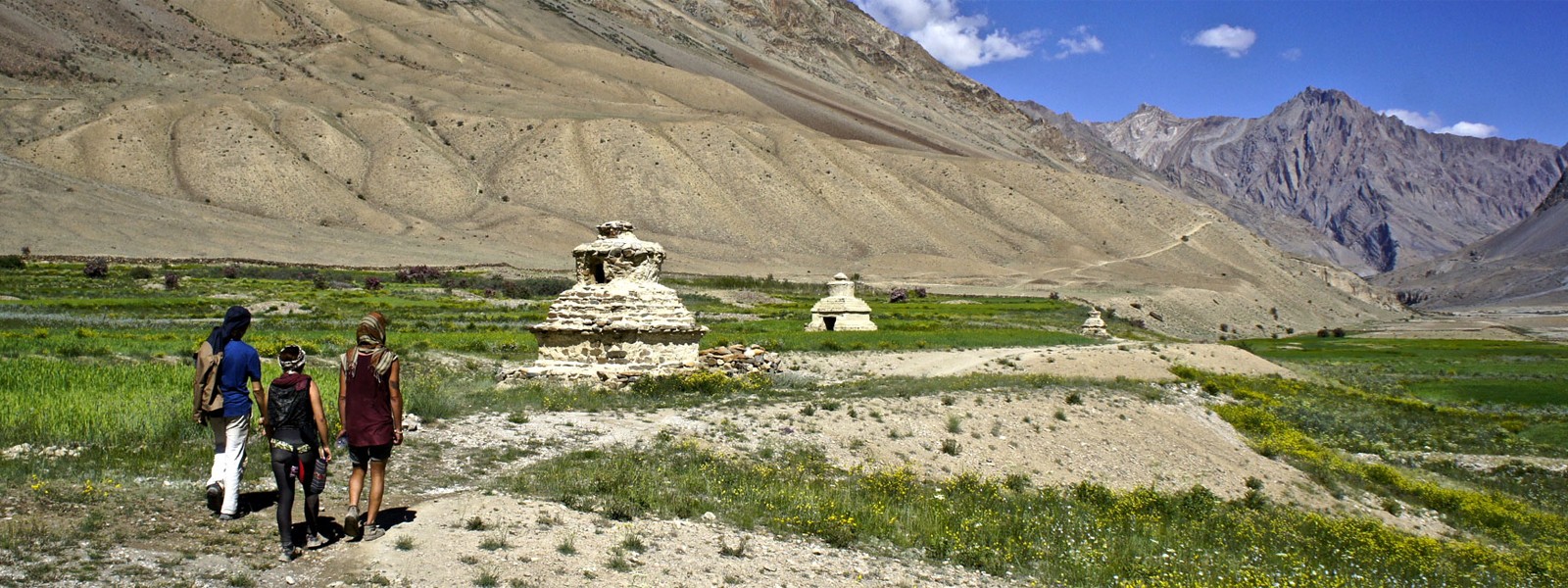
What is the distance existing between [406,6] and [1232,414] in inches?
4907

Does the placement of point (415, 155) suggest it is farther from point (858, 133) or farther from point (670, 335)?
point (670, 335)

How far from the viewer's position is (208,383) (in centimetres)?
811

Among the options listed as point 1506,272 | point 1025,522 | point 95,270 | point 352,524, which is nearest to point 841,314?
point 1025,522

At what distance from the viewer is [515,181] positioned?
305 feet

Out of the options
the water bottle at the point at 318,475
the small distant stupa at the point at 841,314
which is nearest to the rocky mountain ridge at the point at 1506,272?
the small distant stupa at the point at 841,314

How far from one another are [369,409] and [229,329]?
132 cm

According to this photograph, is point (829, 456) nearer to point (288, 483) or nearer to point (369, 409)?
point (369, 409)

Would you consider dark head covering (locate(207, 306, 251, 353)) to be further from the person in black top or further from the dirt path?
the dirt path

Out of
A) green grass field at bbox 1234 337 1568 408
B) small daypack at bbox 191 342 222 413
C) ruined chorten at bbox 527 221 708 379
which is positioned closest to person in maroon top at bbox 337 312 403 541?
small daypack at bbox 191 342 222 413

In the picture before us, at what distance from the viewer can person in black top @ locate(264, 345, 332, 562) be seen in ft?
24.7

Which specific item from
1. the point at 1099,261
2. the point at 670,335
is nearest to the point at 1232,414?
the point at 670,335

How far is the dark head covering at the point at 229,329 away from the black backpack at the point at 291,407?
2.61 feet

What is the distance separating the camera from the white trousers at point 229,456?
26.6 feet

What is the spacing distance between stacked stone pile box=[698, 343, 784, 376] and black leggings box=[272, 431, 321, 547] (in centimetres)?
1352
